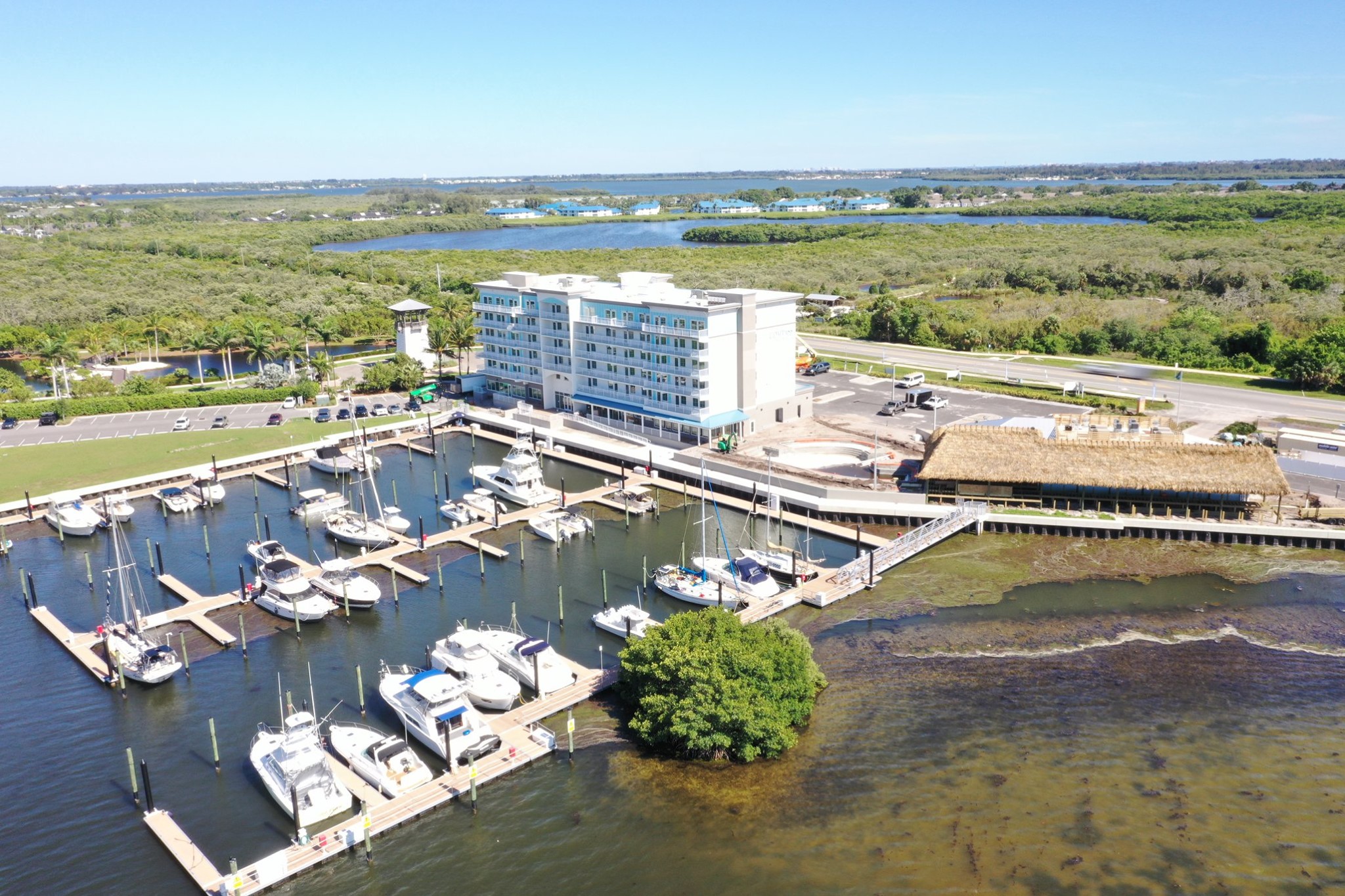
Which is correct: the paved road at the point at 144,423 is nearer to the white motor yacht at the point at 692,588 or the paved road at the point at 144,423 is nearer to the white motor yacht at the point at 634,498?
the white motor yacht at the point at 634,498

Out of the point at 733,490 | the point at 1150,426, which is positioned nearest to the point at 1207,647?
the point at 1150,426

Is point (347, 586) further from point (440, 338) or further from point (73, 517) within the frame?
point (440, 338)

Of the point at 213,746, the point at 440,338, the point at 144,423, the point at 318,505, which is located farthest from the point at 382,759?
the point at 440,338

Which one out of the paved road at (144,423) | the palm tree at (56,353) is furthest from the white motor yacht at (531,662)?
the palm tree at (56,353)

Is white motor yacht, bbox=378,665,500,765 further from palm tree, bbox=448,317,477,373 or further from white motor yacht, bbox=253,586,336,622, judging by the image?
palm tree, bbox=448,317,477,373

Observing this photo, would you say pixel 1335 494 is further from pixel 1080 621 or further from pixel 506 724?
pixel 506 724

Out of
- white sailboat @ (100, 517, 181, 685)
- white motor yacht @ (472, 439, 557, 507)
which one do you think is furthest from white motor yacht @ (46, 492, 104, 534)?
white motor yacht @ (472, 439, 557, 507)
